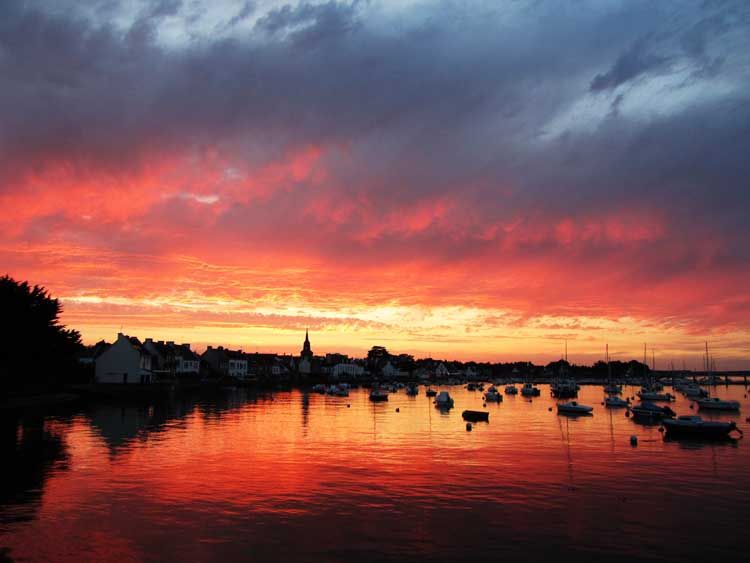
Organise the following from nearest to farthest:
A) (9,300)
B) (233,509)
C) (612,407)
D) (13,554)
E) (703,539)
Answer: (13,554) < (703,539) < (233,509) < (9,300) < (612,407)

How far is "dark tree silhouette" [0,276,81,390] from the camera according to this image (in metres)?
83.2

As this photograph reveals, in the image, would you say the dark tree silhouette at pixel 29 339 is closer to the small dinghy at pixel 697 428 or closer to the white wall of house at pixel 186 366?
the white wall of house at pixel 186 366

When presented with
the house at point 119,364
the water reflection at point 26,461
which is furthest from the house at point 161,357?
the water reflection at point 26,461

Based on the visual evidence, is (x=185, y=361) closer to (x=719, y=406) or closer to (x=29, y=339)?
(x=29, y=339)

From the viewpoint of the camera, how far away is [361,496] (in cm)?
3512

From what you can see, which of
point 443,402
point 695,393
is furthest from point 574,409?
point 695,393

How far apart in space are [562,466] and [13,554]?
38308 mm

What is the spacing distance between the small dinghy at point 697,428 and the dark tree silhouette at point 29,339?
8870 cm

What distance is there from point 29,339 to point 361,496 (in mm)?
72112

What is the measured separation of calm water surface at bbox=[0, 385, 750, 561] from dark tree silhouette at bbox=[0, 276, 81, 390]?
19464 mm

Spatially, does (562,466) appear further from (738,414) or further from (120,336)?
(120,336)

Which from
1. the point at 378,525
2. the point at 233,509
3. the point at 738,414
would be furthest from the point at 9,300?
the point at 738,414

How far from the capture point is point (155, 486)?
36781 millimetres

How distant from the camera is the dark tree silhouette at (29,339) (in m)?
83.2
